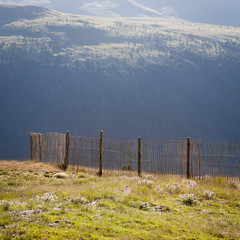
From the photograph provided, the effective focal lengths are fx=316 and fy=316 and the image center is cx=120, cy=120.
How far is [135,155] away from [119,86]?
99736mm

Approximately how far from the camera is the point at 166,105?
106 meters

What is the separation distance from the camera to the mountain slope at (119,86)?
94.6 meters

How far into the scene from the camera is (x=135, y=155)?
57.4 ft

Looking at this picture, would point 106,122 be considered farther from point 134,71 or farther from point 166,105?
point 134,71

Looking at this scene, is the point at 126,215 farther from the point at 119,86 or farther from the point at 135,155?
the point at 119,86

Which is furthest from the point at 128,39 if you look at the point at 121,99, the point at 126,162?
the point at 126,162

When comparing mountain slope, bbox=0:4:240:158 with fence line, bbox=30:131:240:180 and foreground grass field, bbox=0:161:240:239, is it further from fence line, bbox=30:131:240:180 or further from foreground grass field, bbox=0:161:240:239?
foreground grass field, bbox=0:161:240:239

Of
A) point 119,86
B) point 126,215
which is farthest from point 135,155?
point 119,86

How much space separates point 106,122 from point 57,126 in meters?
15.1

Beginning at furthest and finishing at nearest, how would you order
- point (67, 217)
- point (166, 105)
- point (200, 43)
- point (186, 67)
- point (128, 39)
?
point (128, 39) < point (200, 43) < point (186, 67) < point (166, 105) < point (67, 217)

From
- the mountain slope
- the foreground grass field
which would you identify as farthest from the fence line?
the mountain slope

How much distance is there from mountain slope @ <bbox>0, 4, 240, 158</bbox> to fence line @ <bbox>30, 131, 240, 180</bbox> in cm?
6448

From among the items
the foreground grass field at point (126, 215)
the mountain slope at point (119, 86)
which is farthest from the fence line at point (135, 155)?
the mountain slope at point (119, 86)

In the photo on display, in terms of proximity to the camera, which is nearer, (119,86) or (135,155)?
(135,155)
